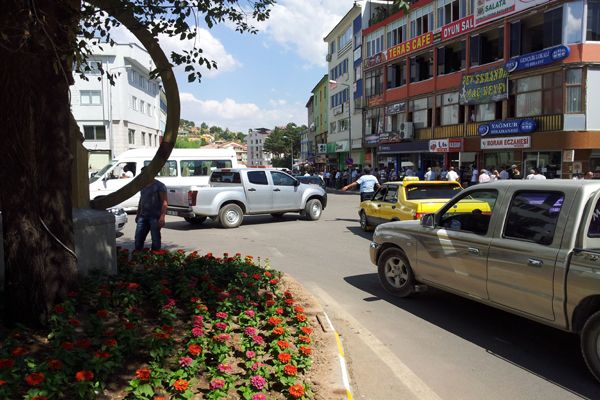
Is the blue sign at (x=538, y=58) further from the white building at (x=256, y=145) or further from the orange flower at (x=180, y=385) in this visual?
the white building at (x=256, y=145)

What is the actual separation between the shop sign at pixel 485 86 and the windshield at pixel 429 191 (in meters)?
19.0

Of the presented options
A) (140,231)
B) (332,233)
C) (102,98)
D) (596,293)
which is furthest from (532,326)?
(102,98)

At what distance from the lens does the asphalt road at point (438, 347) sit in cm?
401

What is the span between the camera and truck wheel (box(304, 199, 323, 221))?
644 inches

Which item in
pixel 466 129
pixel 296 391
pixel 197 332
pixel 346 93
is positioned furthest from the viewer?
pixel 346 93

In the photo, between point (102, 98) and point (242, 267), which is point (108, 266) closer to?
point (242, 267)

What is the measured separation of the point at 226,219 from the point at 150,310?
390 inches

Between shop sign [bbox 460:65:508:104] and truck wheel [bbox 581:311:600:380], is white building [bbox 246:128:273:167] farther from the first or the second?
truck wheel [bbox 581:311:600:380]

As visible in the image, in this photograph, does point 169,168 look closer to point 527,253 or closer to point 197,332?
point 197,332

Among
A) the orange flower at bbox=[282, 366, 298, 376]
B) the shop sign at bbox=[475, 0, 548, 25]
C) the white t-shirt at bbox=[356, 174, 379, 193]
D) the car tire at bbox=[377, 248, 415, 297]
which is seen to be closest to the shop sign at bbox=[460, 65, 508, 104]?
the shop sign at bbox=[475, 0, 548, 25]

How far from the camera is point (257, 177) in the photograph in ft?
50.2

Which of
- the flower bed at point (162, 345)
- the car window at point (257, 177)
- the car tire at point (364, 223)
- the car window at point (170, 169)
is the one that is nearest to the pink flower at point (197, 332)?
the flower bed at point (162, 345)

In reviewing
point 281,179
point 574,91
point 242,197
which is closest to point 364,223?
point 281,179

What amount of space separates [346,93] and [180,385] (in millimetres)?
50516
